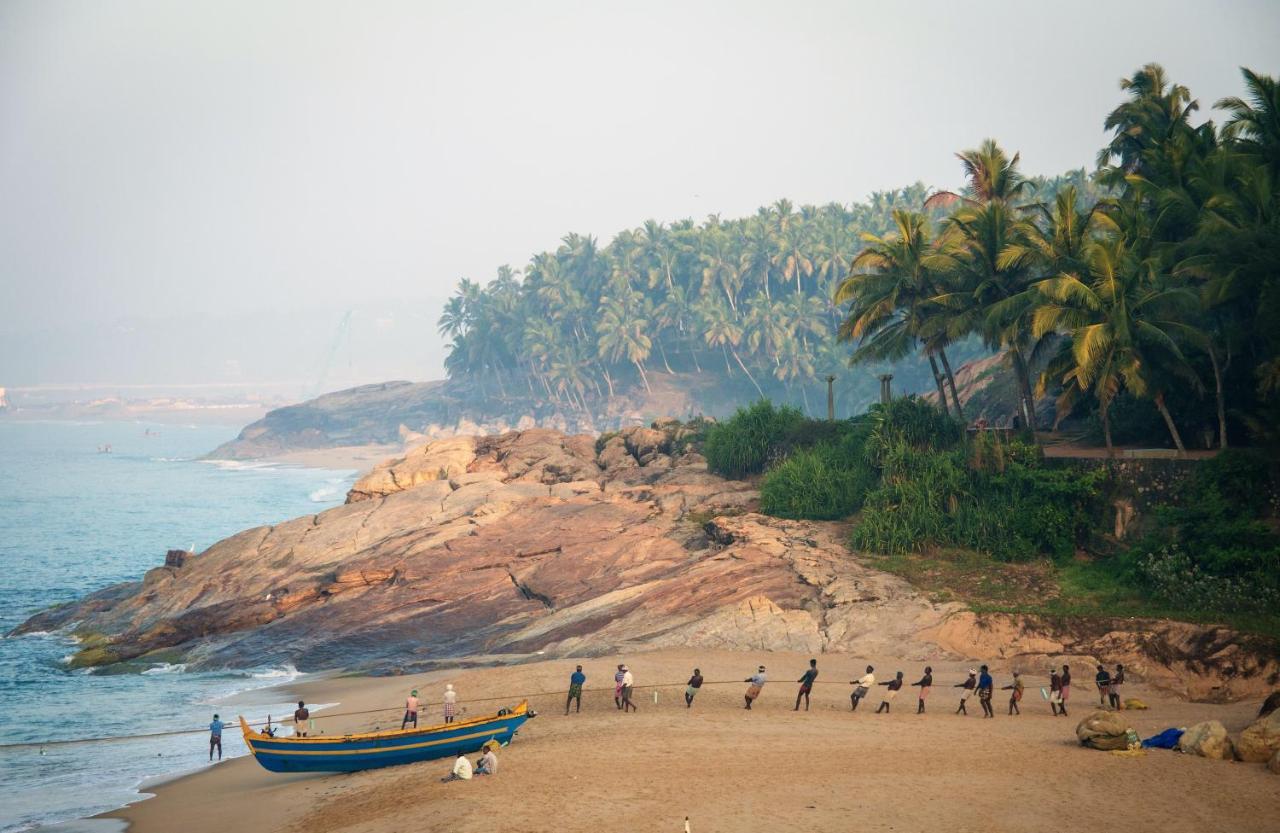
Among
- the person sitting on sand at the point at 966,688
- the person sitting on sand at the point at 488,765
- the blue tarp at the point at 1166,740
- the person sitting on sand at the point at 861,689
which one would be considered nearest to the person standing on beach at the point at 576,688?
the person sitting on sand at the point at 488,765

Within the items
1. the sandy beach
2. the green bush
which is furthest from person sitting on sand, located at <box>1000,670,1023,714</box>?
the green bush

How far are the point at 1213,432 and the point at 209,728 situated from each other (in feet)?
120

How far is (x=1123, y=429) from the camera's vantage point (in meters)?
42.1

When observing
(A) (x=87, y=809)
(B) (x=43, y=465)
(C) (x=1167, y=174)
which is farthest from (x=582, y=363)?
(A) (x=87, y=809)

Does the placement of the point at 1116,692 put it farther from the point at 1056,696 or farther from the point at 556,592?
the point at 556,592

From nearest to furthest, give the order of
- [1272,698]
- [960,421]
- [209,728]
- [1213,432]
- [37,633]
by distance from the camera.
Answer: [1272,698]
[209,728]
[1213,432]
[960,421]
[37,633]

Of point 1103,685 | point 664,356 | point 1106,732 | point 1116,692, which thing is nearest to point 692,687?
point 1106,732

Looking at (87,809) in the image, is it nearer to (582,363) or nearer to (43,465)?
(582,363)

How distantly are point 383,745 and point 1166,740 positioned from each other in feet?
60.2

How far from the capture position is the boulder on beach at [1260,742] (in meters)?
22.2

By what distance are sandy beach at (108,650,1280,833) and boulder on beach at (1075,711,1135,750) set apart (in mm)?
394

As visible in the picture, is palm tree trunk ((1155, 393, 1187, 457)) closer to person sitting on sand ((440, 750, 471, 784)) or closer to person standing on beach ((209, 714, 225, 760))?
person sitting on sand ((440, 750, 471, 784))

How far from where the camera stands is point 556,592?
41000 mm

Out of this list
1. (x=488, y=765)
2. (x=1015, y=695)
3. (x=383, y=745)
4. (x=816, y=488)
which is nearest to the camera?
(x=488, y=765)
